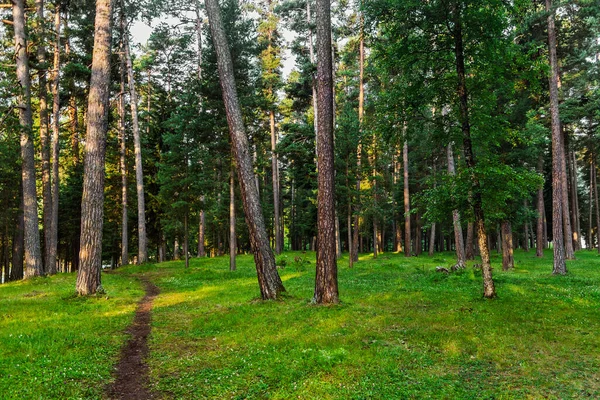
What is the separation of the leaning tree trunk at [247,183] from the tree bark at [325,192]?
1.81m

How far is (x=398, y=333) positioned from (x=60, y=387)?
20.3 ft

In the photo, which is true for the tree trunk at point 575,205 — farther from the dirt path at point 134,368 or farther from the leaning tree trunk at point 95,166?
the leaning tree trunk at point 95,166

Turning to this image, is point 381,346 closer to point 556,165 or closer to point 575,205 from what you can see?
point 556,165

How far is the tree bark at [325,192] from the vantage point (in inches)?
409

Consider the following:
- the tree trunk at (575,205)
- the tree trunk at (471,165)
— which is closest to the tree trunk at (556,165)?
the tree trunk at (471,165)

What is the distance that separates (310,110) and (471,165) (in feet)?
90.2

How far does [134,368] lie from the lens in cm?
603

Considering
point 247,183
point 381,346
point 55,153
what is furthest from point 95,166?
point 55,153

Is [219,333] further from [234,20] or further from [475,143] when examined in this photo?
[234,20]

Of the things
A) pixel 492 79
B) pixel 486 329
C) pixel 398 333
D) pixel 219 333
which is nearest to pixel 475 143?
pixel 492 79

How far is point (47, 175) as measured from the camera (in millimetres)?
21031

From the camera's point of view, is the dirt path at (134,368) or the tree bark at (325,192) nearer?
the dirt path at (134,368)

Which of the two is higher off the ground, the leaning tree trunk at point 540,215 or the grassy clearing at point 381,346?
the leaning tree trunk at point 540,215

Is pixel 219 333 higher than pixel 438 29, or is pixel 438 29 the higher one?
pixel 438 29
